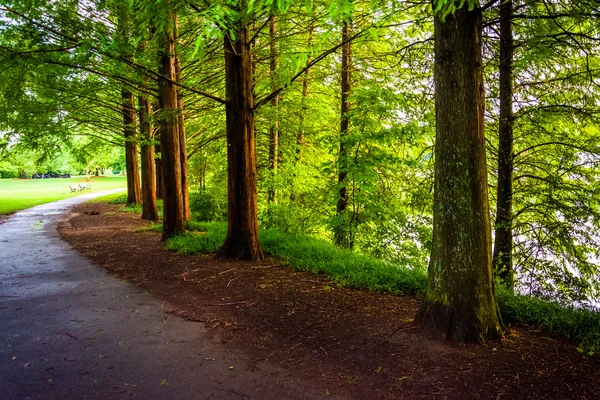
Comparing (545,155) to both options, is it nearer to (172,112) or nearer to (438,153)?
(438,153)

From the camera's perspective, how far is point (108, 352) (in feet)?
12.5

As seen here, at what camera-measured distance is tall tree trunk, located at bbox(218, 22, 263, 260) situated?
24.0 ft

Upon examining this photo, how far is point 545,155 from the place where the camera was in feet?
24.2

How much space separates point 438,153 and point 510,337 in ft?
7.00

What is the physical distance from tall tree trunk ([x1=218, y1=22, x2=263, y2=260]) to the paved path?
7.68ft

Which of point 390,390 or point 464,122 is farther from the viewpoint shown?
point 464,122

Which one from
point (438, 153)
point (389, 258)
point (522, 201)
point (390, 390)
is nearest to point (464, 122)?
point (438, 153)

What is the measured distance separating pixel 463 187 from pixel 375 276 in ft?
8.41

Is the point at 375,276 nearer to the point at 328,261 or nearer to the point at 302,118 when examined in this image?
the point at 328,261

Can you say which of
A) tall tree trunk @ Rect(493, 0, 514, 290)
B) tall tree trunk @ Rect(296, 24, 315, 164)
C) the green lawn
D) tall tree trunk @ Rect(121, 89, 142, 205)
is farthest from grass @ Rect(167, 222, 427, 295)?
the green lawn

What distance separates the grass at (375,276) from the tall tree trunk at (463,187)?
0.67 meters

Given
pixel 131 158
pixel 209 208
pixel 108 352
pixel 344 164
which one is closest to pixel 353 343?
pixel 108 352

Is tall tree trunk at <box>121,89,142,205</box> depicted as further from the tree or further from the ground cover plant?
the tree

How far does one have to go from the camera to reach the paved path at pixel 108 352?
10.3 feet
